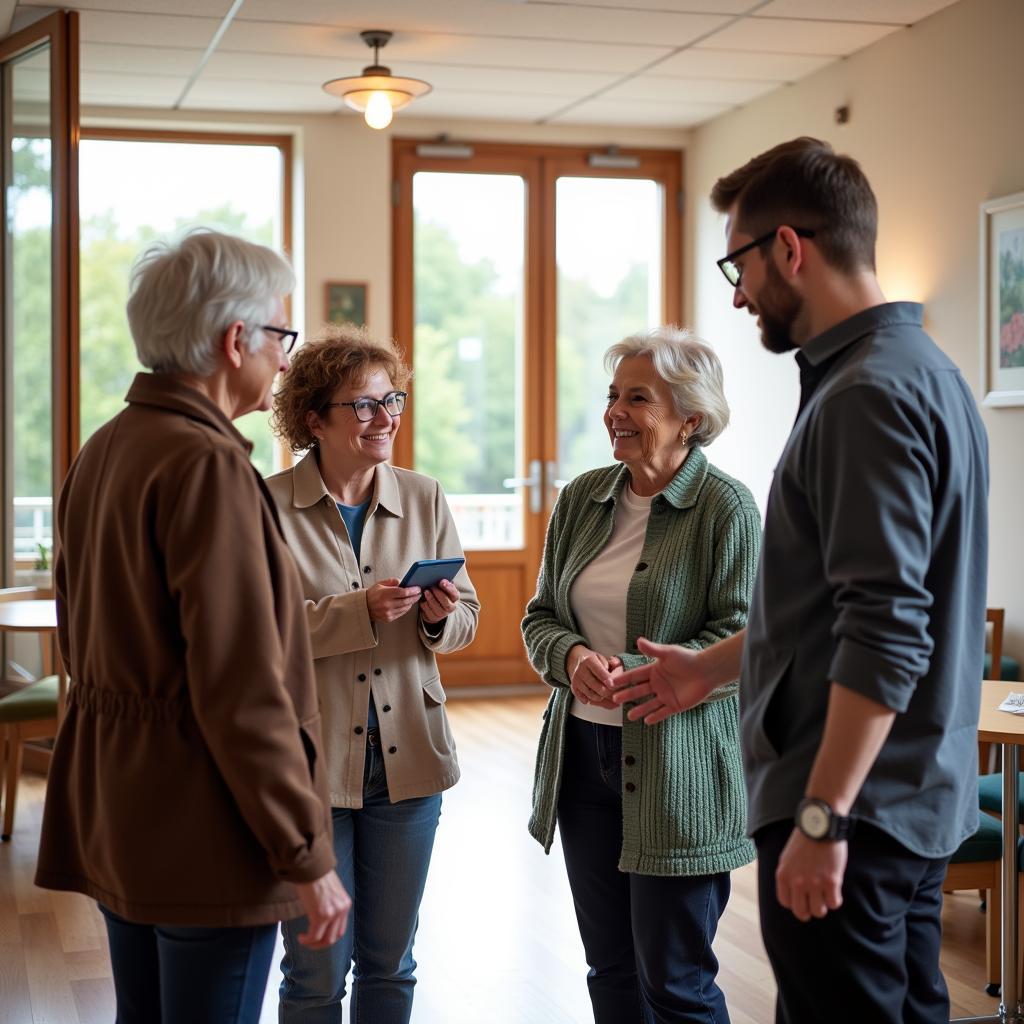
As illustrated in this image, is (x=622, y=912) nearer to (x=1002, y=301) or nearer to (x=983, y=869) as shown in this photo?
(x=983, y=869)

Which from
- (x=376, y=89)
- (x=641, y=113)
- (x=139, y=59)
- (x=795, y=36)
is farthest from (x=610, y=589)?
(x=641, y=113)

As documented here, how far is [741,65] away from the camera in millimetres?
6324

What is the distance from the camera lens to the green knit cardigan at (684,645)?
2.26 metres

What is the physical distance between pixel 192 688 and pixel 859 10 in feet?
15.8

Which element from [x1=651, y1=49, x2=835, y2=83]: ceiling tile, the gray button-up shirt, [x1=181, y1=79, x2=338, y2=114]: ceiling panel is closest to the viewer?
the gray button-up shirt

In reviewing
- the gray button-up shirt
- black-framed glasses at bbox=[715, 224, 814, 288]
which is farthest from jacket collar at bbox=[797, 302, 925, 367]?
black-framed glasses at bbox=[715, 224, 814, 288]

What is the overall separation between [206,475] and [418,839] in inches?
42.4

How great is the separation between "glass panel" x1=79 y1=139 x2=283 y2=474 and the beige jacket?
496cm

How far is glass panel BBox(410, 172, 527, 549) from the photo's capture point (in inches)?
301

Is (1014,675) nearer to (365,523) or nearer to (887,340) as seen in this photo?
(365,523)

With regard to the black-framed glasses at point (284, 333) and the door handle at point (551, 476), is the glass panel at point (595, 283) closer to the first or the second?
the door handle at point (551, 476)

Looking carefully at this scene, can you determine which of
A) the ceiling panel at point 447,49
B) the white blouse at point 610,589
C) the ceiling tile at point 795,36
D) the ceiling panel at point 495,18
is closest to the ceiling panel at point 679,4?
the ceiling panel at point 495,18

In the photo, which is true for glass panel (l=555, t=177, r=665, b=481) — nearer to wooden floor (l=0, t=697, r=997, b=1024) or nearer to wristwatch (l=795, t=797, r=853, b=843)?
wooden floor (l=0, t=697, r=997, b=1024)

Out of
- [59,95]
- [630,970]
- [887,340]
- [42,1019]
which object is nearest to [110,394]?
[59,95]
